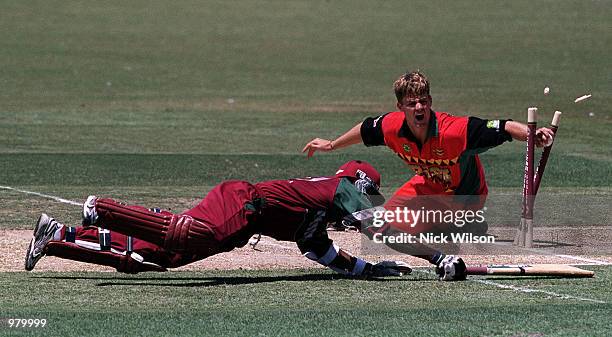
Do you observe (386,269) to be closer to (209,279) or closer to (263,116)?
(209,279)

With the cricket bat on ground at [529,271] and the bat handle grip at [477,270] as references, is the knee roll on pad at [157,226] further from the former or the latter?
the cricket bat on ground at [529,271]

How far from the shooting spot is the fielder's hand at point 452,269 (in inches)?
393

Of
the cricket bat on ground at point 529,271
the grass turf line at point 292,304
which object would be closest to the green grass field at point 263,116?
the grass turf line at point 292,304

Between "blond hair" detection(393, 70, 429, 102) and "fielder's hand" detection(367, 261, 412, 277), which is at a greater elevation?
"blond hair" detection(393, 70, 429, 102)

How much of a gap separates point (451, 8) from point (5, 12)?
16706 mm

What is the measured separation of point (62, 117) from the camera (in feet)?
84.7

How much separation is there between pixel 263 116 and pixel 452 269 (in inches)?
664

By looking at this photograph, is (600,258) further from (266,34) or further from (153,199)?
(266,34)

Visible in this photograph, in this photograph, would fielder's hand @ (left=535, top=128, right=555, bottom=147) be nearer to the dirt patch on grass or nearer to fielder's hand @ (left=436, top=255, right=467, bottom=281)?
fielder's hand @ (left=436, top=255, right=467, bottom=281)

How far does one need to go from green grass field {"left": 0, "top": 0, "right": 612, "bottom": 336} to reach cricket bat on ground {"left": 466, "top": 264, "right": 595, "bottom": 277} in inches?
4.9

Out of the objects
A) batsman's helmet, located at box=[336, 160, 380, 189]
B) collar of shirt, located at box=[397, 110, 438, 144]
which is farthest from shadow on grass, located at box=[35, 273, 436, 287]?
collar of shirt, located at box=[397, 110, 438, 144]

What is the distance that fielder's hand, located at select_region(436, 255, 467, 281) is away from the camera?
998 centimetres

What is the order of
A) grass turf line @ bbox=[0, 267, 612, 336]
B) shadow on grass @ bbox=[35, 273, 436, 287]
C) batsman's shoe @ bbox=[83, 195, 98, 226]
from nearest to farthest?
grass turf line @ bbox=[0, 267, 612, 336]
batsman's shoe @ bbox=[83, 195, 98, 226]
shadow on grass @ bbox=[35, 273, 436, 287]

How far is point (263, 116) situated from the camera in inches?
1048
